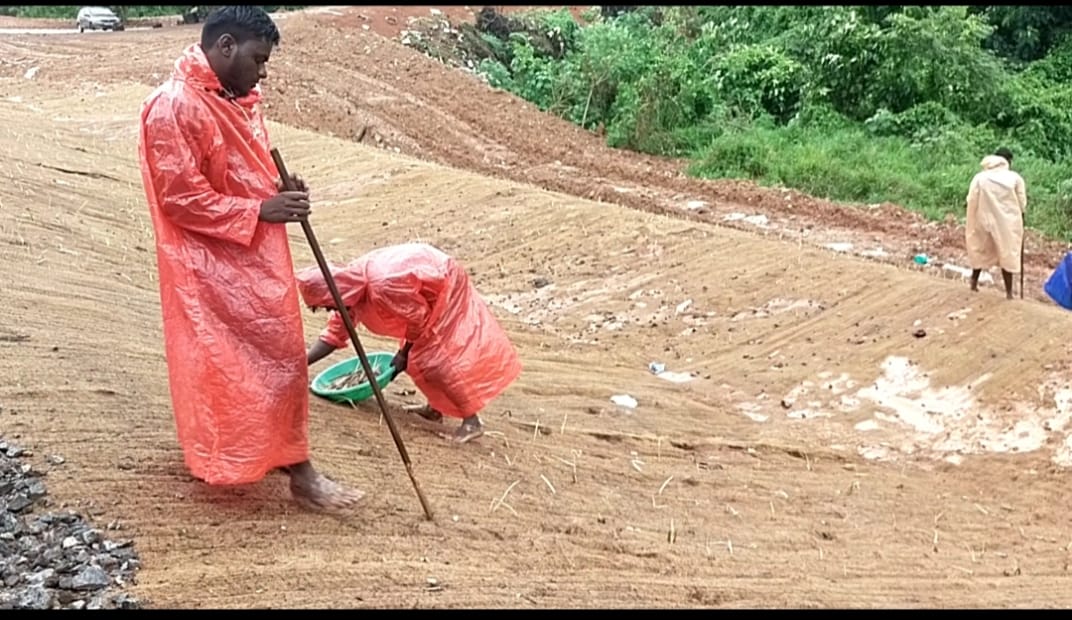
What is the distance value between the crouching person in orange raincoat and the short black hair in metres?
1.44

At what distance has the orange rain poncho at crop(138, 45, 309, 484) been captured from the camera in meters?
3.44

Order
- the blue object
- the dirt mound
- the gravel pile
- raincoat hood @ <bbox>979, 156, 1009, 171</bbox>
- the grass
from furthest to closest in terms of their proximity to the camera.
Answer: the grass, the dirt mound, the blue object, raincoat hood @ <bbox>979, 156, 1009, 171</bbox>, the gravel pile

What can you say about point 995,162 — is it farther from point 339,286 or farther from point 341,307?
point 341,307

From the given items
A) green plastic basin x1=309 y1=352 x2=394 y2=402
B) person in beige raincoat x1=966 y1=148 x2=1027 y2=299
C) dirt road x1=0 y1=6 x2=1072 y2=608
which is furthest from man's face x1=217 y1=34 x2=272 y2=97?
person in beige raincoat x1=966 y1=148 x2=1027 y2=299

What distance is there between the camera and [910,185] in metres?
12.9

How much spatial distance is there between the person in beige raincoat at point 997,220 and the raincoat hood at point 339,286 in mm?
5327

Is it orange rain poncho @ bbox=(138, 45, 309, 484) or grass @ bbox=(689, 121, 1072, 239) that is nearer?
orange rain poncho @ bbox=(138, 45, 309, 484)

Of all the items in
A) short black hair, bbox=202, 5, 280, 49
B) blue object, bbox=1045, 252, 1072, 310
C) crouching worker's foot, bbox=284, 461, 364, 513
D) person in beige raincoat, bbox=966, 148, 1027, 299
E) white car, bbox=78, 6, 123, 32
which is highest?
short black hair, bbox=202, 5, 280, 49

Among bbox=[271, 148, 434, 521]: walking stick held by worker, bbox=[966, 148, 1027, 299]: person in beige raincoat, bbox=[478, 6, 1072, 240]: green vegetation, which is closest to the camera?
bbox=[271, 148, 434, 521]: walking stick held by worker

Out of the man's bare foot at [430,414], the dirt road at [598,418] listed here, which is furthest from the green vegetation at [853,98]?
the man's bare foot at [430,414]

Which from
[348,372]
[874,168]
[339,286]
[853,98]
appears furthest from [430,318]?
[853,98]

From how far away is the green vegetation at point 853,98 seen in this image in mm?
13492

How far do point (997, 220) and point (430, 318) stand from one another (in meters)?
5.34

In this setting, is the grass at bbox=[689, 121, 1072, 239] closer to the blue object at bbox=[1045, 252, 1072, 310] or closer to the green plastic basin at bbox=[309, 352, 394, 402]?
the blue object at bbox=[1045, 252, 1072, 310]
